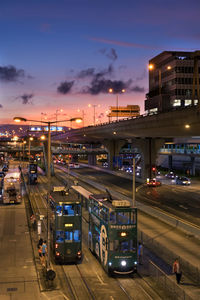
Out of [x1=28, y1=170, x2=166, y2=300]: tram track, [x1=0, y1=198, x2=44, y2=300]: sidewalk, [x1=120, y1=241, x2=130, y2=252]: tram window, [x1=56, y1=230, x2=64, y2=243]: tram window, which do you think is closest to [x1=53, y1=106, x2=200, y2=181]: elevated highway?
[x1=0, y1=198, x2=44, y2=300]: sidewalk

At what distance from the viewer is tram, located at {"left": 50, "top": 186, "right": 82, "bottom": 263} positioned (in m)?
23.2

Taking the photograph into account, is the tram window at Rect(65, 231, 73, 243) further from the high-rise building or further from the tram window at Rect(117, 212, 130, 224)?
the high-rise building

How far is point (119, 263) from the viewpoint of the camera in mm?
20875

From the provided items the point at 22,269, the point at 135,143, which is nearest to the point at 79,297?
the point at 22,269

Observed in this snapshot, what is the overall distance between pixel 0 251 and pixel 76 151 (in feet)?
324

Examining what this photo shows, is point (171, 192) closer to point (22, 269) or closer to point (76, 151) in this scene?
point (22, 269)

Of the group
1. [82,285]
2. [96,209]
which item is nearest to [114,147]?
[96,209]

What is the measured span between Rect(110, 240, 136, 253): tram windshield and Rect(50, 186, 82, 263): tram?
11.1 feet

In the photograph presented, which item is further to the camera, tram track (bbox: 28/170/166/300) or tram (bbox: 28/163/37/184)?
tram (bbox: 28/163/37/184)

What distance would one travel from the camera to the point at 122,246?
2080 centimetres

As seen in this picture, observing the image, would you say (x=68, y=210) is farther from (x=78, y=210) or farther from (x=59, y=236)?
(x=59, y=236)

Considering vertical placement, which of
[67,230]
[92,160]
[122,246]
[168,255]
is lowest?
[168,255]

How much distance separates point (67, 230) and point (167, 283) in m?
7.23

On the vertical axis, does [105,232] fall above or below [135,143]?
below
